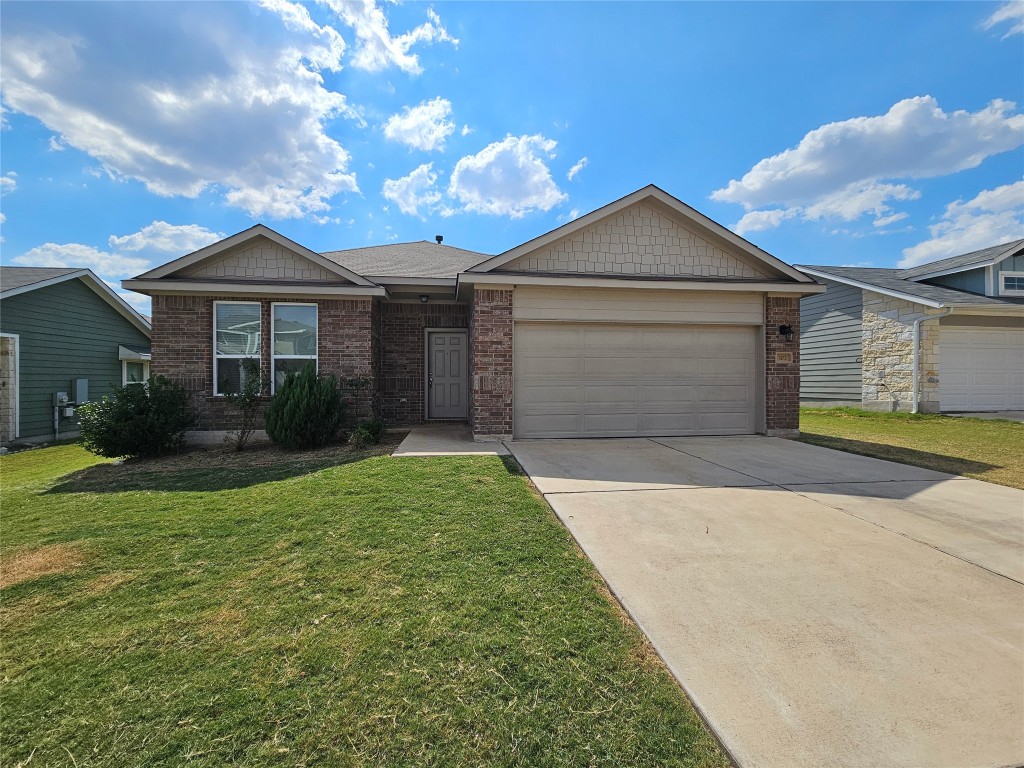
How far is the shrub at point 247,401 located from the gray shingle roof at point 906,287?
17.1 m

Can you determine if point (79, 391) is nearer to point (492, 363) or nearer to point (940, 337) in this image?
point (492, 363)

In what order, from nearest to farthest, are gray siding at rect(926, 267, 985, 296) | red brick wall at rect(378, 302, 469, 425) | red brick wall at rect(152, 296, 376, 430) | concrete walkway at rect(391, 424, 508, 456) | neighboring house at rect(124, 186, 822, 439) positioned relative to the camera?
1. concrete walkway at rect(391, 424, 508, 456)
2. neighboring house at rect(124, 186, 822, 439)
3. red brick wall at rect(152, 296, 376, 430)
4. red brick wall at rect(378, 302, 469, 425)
5. gray siding at rect(926, 267, 985, 296)

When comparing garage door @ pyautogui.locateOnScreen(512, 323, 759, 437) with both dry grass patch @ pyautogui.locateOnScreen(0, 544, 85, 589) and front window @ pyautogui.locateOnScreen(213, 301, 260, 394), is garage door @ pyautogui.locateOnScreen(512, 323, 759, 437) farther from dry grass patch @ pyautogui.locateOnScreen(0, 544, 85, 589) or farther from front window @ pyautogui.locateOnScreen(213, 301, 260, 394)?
dry grass patch @ pyautogui.locateOnScreen(0, 544, 85, 589)

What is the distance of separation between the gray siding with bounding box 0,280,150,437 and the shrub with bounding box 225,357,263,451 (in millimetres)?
7658

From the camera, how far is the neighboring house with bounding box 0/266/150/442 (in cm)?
1139

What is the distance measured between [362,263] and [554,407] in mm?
5762

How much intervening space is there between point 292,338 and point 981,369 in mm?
18712

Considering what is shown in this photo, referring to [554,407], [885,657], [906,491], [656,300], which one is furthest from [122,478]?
[906,491]

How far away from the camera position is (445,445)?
25.4ft

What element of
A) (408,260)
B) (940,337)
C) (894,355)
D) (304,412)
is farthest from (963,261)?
(304,412)

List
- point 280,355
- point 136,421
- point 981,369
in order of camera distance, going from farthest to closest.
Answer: point 981,369
point 280,355
point 136,421

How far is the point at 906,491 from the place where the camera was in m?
5.28

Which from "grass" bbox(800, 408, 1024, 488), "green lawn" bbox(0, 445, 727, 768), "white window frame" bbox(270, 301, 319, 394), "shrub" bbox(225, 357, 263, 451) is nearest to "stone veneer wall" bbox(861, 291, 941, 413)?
"grass" bbox(800, 408, 1024, 488)

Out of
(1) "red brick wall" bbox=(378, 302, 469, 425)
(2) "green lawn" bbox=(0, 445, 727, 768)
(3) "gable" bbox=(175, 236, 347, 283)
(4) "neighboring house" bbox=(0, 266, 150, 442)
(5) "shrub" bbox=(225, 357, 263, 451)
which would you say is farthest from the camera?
(4) "neighboring house" bbox=(0, 266, 150, 442)
